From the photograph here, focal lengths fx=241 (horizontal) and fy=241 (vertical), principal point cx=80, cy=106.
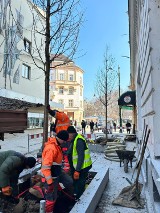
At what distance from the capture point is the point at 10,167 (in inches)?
170

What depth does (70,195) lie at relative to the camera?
503 centimetres

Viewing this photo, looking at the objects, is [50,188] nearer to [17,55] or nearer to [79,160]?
[79,160]

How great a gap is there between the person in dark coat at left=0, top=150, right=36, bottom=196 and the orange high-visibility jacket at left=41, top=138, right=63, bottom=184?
0.51 meters

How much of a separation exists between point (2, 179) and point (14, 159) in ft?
1.46

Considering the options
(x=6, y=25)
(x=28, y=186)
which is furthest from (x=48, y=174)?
(x=6, y=25)

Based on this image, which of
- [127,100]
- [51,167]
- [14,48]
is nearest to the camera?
A: [51,167]

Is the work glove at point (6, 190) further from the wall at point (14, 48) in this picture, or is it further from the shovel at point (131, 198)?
the wall at point (14, 48)

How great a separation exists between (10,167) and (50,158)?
2.62 ft

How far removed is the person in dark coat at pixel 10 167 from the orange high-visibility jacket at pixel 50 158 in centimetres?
51

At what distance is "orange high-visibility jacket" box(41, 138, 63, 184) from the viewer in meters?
4.01

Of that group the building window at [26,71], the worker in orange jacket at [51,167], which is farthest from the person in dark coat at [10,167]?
the building window at [26,71]

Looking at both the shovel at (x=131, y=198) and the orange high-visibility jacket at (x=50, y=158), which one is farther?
the shovel at (x=131, y=198)

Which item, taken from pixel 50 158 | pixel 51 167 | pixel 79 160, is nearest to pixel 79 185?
pixel 79 160

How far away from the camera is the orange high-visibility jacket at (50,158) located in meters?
4.01
